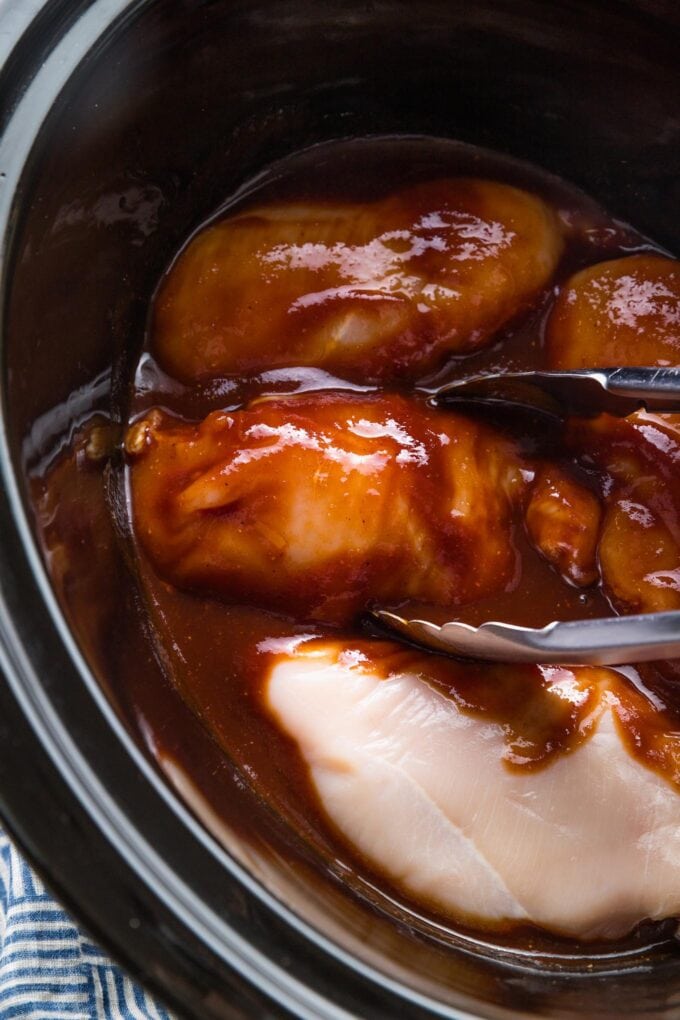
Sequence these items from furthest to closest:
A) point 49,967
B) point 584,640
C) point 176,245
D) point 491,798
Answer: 1. point 176,245
2. point 49,967
3. point 491,798
4. point 584,640

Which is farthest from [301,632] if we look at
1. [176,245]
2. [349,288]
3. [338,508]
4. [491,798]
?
[176,245]

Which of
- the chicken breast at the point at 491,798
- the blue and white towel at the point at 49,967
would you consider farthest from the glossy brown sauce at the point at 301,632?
the blue and white towel at the point at 49,967

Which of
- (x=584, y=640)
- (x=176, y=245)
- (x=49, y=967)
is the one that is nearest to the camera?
(x=584, y=640)

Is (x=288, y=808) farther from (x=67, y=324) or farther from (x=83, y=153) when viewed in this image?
(x=83, y=153)

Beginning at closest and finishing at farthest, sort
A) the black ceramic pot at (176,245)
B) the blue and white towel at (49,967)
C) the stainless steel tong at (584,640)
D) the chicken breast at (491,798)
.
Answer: the black ceramic pot at (176,245) < the stainless steel tong at (584,640) < the chicken breast at (491,798) < the blue and white towel at (49,967)

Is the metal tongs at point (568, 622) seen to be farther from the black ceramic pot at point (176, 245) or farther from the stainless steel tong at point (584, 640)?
the black ceramic pot at point (176, 245)

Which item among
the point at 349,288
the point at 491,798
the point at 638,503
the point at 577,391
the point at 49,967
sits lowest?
the point at 49,967

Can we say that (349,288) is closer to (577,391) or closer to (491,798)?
(577,391)

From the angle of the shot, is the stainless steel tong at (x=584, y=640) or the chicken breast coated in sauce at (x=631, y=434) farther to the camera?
the chicken breast coated in sauce at (x=631, y=434)

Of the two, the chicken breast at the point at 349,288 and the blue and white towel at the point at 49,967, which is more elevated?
the chicken breast at the point at 349,288
